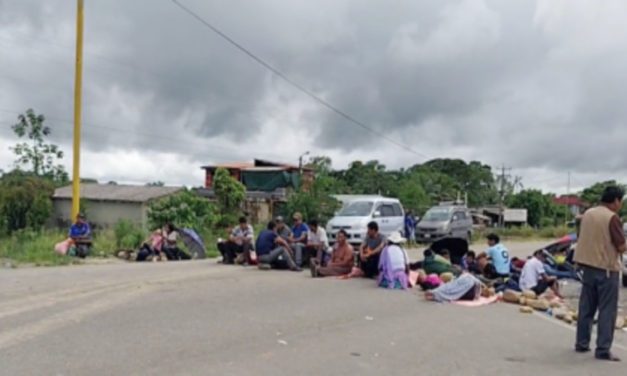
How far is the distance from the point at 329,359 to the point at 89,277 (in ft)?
28.5

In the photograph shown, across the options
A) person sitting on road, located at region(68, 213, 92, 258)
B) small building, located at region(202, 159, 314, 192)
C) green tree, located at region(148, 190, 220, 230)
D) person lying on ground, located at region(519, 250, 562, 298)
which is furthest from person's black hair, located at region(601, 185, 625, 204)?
small building, located at region(202, 159, 314, 192)

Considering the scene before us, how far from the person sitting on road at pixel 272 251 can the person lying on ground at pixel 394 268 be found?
3.18m

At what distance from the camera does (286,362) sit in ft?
23.4

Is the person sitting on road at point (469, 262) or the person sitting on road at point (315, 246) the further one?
the person sitting on road at point (315, 246)

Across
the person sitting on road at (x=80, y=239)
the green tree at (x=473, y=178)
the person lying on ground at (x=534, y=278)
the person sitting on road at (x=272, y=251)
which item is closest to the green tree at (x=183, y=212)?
the person sitting on road at (x=80, y=239)

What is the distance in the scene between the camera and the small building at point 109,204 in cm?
4256

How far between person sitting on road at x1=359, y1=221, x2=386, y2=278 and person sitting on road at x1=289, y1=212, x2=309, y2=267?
2119 mm

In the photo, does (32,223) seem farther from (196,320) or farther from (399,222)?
(196,320)

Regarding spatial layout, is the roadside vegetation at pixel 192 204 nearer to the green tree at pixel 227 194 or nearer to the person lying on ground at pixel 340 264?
the green tree at pixel 227 194

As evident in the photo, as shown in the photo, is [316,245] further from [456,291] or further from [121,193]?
[121,193]

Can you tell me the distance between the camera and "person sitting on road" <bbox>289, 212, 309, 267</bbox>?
668 inches

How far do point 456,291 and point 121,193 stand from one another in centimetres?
3573

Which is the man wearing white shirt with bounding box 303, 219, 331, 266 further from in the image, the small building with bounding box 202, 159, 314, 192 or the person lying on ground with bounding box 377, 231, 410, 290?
the small building with bounding box 202, 159, 314, 192

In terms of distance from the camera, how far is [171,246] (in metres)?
20.8
